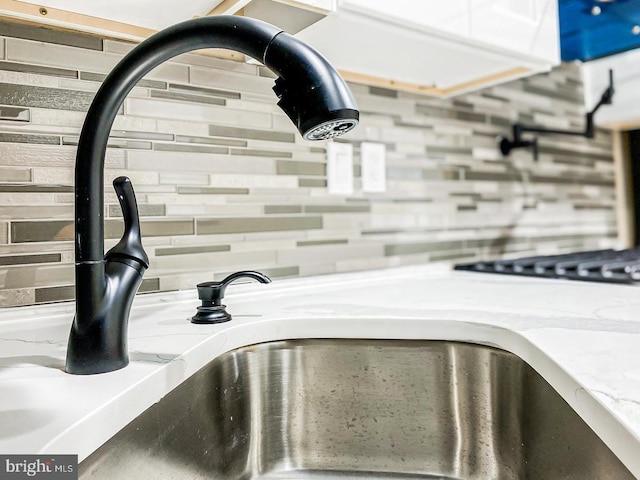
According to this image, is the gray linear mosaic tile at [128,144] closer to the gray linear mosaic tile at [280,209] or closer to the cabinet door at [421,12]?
the gray linear mosaic tile at [280,209]

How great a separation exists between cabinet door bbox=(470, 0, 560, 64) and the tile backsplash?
0.96 ft

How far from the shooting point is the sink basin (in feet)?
1.95

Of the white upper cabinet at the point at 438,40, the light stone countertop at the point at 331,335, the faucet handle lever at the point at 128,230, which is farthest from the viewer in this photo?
the white upper cabinet at the point at 438,40

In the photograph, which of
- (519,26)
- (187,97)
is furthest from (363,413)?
(519,26)

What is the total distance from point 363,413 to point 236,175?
1.70ft

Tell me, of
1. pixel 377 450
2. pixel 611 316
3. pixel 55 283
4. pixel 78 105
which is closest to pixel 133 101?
pixel 78 105

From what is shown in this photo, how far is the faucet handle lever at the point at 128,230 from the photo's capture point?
0.51 m

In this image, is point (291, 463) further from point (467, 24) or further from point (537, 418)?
point (467, 24)

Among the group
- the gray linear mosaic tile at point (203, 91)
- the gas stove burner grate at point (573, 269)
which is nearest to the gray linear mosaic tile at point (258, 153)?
the gray linear mosaic tile at point (203, 91)

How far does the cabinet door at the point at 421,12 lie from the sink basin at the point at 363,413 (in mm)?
547

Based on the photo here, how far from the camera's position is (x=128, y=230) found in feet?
1.70

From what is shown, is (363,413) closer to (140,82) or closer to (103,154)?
(103,154)

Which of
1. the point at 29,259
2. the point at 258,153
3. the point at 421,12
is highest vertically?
the point at 421,12

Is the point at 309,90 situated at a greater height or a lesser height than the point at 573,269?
greater
